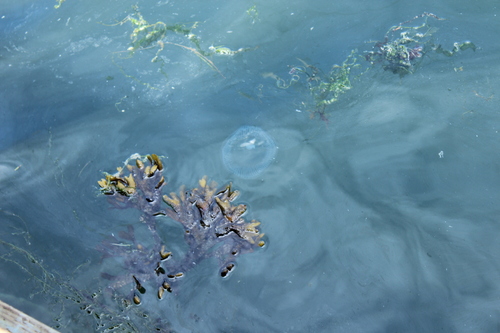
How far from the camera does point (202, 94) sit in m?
2.02

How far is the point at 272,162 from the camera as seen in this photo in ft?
6.17

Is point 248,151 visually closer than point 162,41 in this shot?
Yes

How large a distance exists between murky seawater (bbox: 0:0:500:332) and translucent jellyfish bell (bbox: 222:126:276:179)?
0.13 feet

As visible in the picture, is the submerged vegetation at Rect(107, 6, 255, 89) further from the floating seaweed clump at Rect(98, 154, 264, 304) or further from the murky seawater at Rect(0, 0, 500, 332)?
the floating seaweed clump at Rect(98, 154, 264, 304)

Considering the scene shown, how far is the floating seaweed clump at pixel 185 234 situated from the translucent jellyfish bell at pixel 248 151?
12 centimetres

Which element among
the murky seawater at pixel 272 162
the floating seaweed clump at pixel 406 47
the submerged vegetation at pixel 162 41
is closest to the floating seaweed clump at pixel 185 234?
the murky seawater at pixel 272 162

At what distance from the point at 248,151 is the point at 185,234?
1.74 feet

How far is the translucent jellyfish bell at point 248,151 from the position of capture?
1871 millimetres

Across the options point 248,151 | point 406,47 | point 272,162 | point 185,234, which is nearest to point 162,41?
point 248,151

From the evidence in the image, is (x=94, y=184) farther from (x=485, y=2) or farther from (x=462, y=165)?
(x=485, y=2)

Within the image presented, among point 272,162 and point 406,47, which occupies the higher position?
point 406,47

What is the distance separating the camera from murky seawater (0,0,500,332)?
172cm

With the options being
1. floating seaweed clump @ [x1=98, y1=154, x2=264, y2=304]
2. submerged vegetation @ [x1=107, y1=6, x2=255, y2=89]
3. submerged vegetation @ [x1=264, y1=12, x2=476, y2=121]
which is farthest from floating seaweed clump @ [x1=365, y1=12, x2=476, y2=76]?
floating seaweed clump @ [x1=98, y1=154, x2=264, y2=304]

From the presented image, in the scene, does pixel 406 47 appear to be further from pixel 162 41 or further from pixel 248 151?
pixel 162 41
